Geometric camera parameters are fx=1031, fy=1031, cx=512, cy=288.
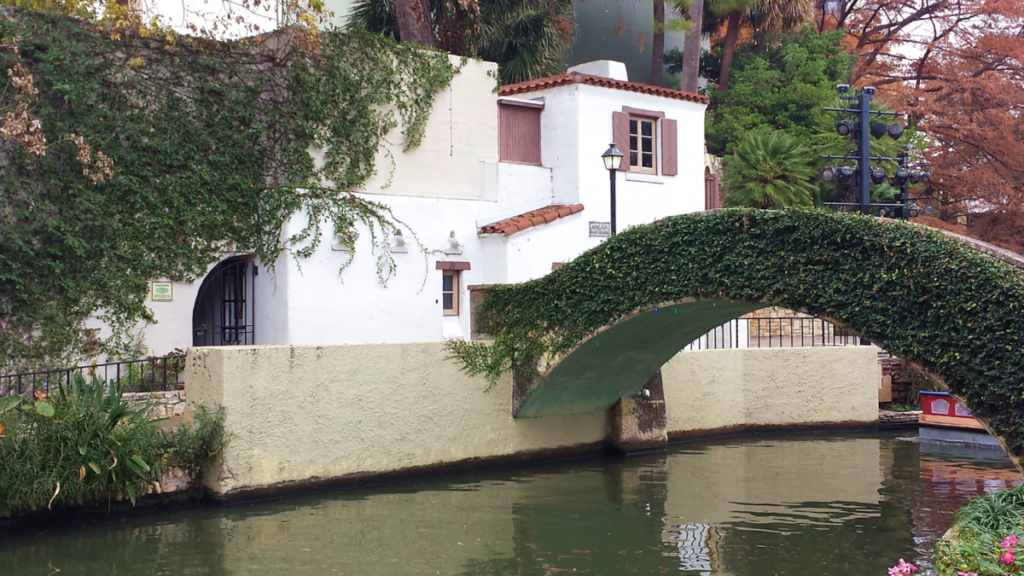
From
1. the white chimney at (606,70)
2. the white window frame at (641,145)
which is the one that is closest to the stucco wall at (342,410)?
the white window frame at (641,145)

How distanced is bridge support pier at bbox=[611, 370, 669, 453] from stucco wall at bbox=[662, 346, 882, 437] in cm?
53

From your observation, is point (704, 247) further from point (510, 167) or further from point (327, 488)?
point (510, 167)

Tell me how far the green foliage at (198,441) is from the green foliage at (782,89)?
Result: 1671 cm

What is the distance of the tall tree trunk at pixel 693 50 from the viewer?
25.8 metres

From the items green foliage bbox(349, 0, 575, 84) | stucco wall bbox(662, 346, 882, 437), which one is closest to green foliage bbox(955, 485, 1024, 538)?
stucco wall bbox(662, 346, 882, 437)

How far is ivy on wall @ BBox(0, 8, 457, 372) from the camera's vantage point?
14852 mm

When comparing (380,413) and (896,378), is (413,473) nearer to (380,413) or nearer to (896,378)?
(380,413)

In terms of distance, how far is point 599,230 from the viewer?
19.9 metres

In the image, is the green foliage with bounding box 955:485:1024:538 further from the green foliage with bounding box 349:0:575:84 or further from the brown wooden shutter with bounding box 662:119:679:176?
the green foliage with bounding box 349:0:575:84

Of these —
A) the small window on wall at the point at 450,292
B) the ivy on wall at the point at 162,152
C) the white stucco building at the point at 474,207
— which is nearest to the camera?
the ivy on wall at the point at 162,152

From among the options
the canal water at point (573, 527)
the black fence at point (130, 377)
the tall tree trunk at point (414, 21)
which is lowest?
the canal water at point (573, 527)

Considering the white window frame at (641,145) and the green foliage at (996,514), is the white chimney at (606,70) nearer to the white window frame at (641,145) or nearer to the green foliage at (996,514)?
the white window frame at (641,145)

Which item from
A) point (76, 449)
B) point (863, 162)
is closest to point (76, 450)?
point (76, 449)

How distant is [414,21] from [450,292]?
5467 millimetres
